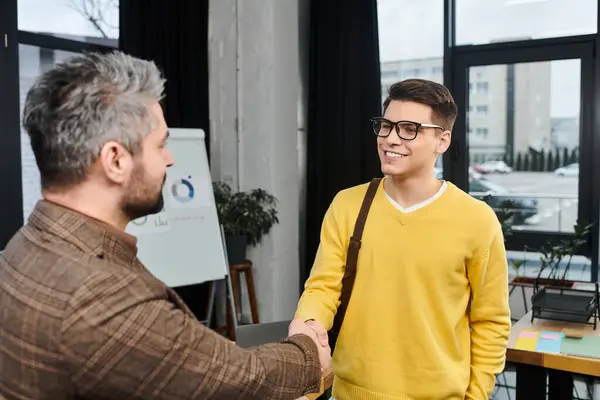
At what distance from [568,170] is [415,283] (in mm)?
2950

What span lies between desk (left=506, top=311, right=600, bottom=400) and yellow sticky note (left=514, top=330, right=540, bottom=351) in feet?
0.05

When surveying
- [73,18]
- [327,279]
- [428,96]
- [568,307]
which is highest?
[73,18]

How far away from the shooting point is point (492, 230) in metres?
1.53

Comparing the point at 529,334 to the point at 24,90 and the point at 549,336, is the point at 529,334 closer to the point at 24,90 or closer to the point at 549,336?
the point at 549,336

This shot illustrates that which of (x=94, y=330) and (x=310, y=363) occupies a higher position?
(x=94, y=330)

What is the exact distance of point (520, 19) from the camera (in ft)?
13.2

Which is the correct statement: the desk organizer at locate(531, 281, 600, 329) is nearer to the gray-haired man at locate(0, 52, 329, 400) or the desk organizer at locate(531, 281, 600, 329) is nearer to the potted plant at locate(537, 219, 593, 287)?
the potted plant at locate(537, 219, 593, 287)

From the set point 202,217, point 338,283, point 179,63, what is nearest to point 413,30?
point 179,63

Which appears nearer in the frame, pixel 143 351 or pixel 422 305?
pixel 143 351

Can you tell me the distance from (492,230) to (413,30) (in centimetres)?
316

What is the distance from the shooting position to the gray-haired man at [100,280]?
32.0 inches

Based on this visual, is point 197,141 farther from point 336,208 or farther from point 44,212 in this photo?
point 44,212

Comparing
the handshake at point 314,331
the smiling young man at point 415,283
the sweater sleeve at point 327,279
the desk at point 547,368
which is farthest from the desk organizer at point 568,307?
the handshake at point 314,331

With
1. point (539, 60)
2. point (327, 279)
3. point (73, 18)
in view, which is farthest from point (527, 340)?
point (73, 18)
